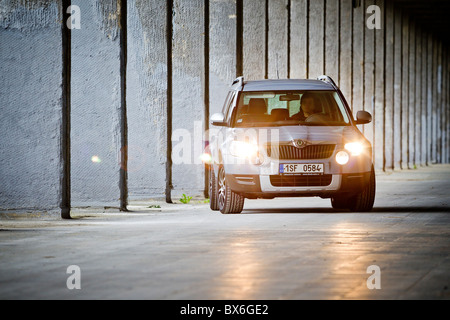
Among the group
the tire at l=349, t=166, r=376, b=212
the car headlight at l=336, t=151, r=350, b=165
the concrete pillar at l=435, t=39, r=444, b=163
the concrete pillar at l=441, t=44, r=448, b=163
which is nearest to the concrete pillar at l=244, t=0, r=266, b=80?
the tire at l=349, t=166, r=376, b=212

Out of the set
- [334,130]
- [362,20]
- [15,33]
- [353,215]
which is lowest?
[353,215]

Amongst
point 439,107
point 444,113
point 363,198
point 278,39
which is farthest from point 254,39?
point 444,113

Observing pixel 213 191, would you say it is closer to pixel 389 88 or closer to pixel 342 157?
pixel 342 157

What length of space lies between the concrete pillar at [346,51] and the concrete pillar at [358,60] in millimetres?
1260

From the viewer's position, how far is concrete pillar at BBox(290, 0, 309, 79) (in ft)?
95.1

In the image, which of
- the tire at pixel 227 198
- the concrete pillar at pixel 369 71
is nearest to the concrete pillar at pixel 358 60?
the concrete pillar at pixel 369 71

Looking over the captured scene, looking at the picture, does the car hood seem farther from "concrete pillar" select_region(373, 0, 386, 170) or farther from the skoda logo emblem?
"concrete pillar" select_region(373, 0, 386, 170)

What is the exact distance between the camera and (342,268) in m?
7.98

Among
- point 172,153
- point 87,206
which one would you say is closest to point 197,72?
point 172,153

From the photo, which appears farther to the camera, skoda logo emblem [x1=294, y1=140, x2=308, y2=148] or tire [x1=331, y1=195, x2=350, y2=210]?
tire [x1=331, y1=195, x2=350, y2=210]

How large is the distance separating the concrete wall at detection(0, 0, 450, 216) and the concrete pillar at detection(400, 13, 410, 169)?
48.7ft

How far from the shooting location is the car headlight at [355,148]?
13.9 meters

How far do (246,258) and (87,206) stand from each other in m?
7.14
